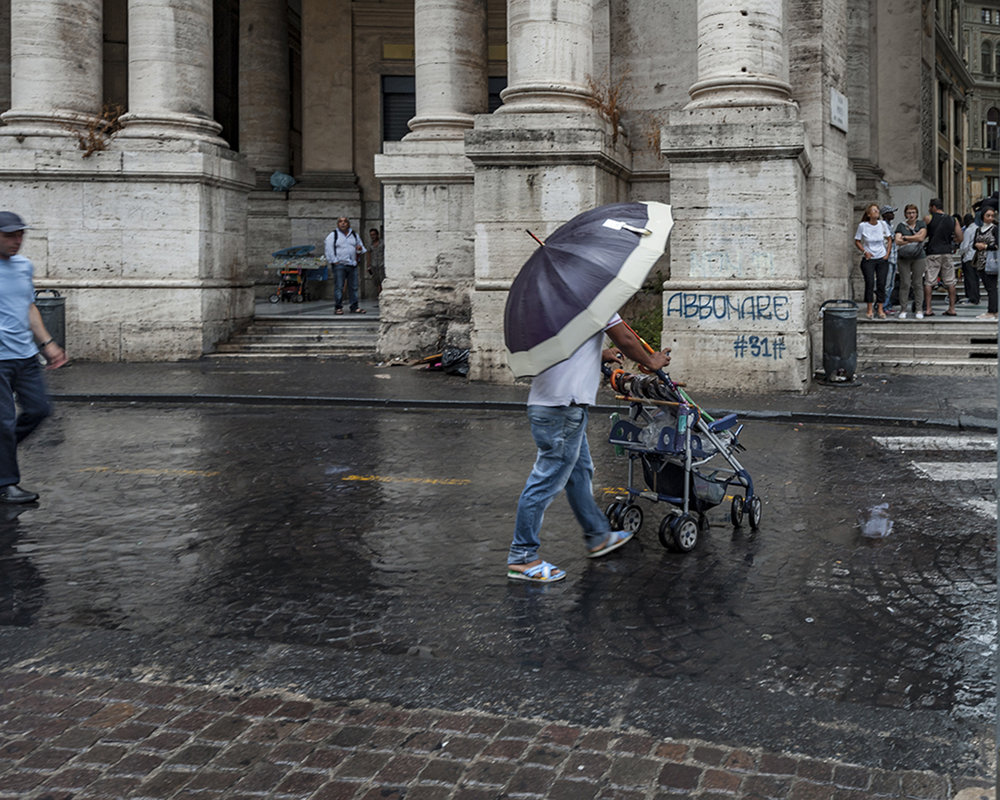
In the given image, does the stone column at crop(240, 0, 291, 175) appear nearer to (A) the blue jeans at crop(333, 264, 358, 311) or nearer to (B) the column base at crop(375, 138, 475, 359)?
(A) the blue jeans at crop(333, 264, 358, 311)

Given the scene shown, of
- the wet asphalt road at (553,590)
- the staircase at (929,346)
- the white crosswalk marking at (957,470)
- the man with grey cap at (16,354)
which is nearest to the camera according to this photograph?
the wet asphalt road at (553,590)

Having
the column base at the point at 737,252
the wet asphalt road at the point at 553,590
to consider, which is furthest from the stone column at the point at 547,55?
the wet asphalt road at the point at 553,590

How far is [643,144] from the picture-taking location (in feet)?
57.6

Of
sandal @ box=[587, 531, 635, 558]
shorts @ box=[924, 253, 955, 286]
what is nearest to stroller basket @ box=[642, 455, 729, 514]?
sandal @ box=[587, 531, 635, 558]

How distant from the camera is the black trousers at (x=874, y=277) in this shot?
57.5 feet

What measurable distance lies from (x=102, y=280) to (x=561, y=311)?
14.0m

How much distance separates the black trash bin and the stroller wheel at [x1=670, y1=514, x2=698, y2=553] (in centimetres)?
828

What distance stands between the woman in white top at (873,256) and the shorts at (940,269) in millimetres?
1032

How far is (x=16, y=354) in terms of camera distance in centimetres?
783

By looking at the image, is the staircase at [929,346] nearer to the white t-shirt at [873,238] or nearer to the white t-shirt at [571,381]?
the white t-shirt at [873,238]

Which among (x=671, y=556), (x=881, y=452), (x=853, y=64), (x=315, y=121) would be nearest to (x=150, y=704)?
(x=671, y=556)

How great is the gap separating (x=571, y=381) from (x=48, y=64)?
14802 millimetres

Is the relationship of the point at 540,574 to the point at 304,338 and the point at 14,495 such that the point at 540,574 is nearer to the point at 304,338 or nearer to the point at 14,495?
the point at 14,495

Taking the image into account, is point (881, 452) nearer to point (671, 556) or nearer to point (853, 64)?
point (671, 556)
